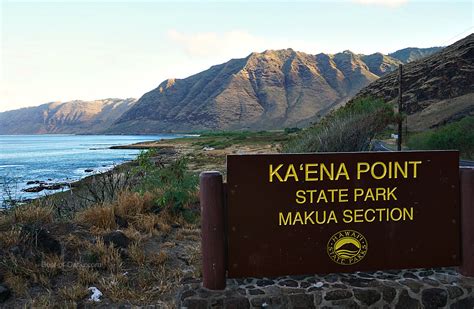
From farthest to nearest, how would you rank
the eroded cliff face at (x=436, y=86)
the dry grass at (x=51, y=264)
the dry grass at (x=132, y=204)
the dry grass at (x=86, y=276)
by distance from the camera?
the eroded cliff face at (x=436, y=86) < the dry grass at (x=132, y=204) < the dry grass at (x=51, y=264) < the dry grass at (x=86, y=276)

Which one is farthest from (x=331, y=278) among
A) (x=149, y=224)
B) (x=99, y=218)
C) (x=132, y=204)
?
(x=132, y=204)

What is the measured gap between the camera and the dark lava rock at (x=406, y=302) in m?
3.99

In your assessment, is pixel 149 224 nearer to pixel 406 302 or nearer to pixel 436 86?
pixel 406 302

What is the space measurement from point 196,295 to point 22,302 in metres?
2.17

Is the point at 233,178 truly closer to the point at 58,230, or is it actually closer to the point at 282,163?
the point at 282,163

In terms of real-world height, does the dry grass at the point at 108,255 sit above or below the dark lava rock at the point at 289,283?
below

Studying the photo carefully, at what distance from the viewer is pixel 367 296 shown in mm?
3959

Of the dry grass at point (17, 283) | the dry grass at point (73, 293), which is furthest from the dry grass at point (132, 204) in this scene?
the dry grass at point (73, 293)

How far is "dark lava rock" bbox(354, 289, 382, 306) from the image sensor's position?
3.95 metres

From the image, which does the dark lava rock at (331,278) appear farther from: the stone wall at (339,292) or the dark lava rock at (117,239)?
the dark lava rock at (117,239)

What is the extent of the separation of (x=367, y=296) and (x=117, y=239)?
394 cm

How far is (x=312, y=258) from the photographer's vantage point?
4.22 m

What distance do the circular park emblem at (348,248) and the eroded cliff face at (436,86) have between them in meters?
54.5

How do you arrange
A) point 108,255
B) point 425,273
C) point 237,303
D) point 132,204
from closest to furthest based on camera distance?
1. point 237,303
2. point 425,273
3. point 108,255
4. point 132,204
